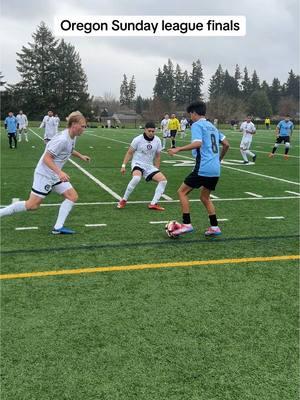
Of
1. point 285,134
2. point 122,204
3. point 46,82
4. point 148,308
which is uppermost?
point 46,82

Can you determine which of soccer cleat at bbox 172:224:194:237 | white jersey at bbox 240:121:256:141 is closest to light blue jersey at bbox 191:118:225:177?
soccer cleat at bbox 172:224:194:237

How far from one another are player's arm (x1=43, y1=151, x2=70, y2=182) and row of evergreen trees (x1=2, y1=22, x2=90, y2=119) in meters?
85.5

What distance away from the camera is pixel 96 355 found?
131 inches

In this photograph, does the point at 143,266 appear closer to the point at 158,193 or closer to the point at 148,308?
the point at 148,308

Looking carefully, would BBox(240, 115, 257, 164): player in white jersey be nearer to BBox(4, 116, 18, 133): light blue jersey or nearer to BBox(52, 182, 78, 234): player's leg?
BBox(4, 116, 18, 133): light blue jersey

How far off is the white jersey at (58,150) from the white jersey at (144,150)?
2457 millimetres

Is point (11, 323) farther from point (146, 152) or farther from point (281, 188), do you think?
point (281, 188)

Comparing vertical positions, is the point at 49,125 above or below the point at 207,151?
above

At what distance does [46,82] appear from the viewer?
A: 298 feet

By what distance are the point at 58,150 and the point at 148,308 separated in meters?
2.86

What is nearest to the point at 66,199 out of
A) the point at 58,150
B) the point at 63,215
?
the point at 63,215

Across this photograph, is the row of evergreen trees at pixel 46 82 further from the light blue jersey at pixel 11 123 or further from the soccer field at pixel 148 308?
the soccer field at pixel 148 308

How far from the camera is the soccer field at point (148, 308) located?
3.02 metres

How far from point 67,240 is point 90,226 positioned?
2.88 ft
